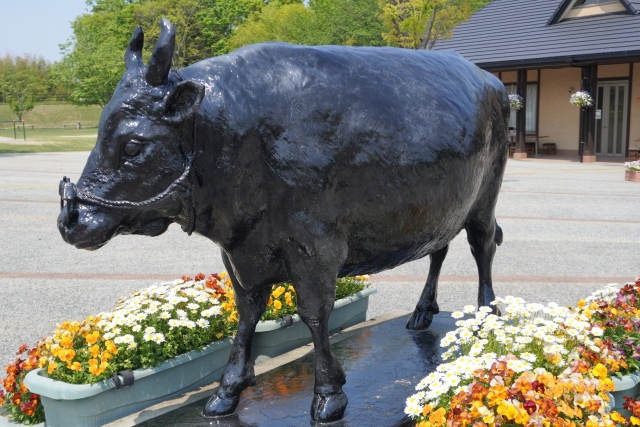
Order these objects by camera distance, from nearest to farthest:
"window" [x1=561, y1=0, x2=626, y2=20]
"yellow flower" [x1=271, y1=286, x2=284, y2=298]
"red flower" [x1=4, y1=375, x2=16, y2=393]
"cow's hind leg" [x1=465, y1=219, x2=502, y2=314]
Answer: "red flower" [x1=4, y1=375, x2=16, y2=393], "cow's hind leg" [x1=465, y1=219, x2=502, y2=314], "yellow flower" [x1=271, y1=286, x2=284, y2=298], "window" [x1=561, y1=0, x2=626, y2=20]

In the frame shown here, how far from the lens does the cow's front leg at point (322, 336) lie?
9.23 feet

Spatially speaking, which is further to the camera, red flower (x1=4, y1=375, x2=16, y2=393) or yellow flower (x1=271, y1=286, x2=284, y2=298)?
yellow flower (x1=271, y1=286, x2=284, y2=298)

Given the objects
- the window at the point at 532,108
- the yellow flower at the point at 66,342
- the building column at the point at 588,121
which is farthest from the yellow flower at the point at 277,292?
the window at the point at 532,108

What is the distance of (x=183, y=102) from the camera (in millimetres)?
2404

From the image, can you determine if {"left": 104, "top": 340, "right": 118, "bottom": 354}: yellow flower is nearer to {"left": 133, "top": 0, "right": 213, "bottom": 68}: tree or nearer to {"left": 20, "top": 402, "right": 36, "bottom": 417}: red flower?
{"left": 20, "top": 402, "right": 36, "bottom": 417}: red flower

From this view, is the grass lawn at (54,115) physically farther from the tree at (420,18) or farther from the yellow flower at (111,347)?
the yellow flower at (111,347)

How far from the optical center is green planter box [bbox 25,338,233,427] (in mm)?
3276

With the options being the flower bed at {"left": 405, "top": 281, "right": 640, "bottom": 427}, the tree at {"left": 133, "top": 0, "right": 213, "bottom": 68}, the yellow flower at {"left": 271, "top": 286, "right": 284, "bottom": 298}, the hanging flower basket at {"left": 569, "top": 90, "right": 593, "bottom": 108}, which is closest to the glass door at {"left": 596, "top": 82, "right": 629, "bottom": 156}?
the hanging flower basket at {"left": 569, "top": 90, "right": 593, "bottom": 108}

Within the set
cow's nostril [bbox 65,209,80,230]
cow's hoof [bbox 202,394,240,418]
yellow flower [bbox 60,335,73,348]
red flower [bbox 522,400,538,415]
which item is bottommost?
cow's hoof [bbox 202,394,240,418]

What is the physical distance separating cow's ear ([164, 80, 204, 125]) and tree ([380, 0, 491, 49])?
48.1 feet

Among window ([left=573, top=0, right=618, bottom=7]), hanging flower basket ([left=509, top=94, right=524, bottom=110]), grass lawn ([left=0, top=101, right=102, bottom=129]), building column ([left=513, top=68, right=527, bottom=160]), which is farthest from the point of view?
grass lawn ([left=0, top=101, right=102, bottom=129])

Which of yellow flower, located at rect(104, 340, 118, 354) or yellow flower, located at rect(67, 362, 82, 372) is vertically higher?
yellow flower, located at rect(104, 340, 118, 354)

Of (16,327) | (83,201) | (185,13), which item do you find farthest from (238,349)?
(185,13)

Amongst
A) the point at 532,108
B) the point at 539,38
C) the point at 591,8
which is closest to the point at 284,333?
the point at 539,38
